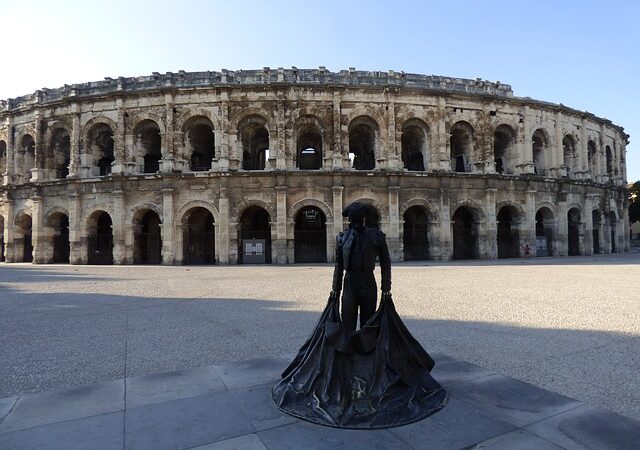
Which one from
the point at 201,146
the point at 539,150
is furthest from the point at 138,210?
the point at 539,150

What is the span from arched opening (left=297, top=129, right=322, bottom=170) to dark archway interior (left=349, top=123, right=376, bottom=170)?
2.50 metres

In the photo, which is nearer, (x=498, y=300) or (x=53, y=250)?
(x=498, y=300)

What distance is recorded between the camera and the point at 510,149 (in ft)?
77.7

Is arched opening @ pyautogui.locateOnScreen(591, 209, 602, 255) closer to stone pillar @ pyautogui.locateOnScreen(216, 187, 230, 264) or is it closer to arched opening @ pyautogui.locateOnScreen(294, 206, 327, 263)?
arched opening @ pyautogui.locateOnScreen(294, 206, 327, 263)

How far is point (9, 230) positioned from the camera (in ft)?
75.6

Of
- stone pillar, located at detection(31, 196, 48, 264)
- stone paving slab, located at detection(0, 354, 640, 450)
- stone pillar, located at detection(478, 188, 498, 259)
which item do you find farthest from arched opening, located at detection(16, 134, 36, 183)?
stone pillar, located at detection(478, 188, 498, 259)

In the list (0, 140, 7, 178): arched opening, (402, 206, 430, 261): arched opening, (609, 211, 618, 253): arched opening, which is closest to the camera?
(402, 206, 430, 261): arched opening

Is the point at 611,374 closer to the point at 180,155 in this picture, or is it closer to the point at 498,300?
the point at 498,300

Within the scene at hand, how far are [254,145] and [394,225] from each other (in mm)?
11642

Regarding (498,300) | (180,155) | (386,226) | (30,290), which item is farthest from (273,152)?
(498,300)

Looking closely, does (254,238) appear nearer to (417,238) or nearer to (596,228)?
(417,238)

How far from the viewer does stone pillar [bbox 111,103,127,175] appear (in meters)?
20.6

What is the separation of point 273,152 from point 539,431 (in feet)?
63.0

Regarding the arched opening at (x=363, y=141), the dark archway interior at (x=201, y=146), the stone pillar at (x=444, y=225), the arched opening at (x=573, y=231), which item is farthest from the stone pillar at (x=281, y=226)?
the arched opening at (x=573, y=231)
